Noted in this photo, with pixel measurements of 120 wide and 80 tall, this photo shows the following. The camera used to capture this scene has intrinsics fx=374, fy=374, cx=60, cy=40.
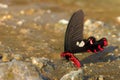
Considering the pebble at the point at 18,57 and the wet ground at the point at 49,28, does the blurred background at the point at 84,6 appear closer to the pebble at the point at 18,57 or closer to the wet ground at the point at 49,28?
the wet ground at the point at 49,28

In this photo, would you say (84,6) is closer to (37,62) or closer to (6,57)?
(6,57)

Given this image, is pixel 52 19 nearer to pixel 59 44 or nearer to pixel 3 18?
pixel 3 18

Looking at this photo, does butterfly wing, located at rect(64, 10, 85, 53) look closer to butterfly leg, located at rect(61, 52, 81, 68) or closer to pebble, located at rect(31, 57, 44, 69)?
butterfly leg, located at rect(61, 52, 81, 68)

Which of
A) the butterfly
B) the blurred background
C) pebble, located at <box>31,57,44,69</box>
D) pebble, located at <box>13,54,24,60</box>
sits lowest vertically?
pebble, located at <box>31,57,44,69</box>

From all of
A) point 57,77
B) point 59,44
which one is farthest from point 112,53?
point 57,77

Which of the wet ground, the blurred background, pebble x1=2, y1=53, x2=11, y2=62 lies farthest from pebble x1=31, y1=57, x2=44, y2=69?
the blurred background

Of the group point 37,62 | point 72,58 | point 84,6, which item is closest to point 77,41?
point 72,58
